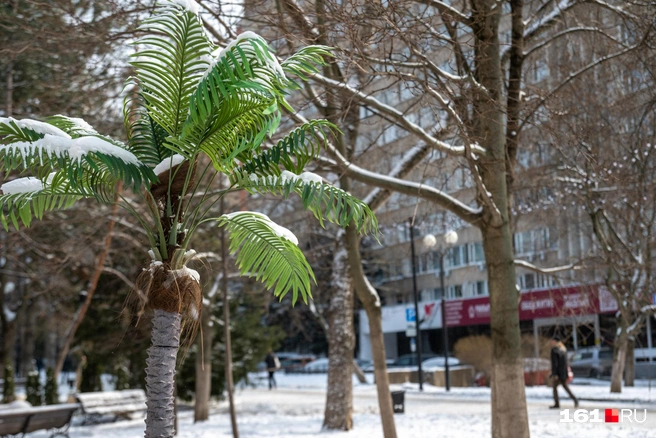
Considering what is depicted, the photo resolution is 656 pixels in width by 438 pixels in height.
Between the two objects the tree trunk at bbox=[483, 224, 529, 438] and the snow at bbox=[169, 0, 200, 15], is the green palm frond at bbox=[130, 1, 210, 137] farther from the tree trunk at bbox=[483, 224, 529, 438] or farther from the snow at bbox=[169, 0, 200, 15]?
the tree trunk at bbox=[483, 224, 529, 438]

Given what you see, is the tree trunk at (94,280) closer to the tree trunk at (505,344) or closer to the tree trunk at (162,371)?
the tree trunk at (505,344)

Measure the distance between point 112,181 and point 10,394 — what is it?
60.5 ft

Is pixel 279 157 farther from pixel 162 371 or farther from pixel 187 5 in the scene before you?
pixel 162 371

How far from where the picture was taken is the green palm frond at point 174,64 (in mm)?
5422

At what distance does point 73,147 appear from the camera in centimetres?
→ 512

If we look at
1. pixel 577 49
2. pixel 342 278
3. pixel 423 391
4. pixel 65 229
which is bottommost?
pixel 423 391

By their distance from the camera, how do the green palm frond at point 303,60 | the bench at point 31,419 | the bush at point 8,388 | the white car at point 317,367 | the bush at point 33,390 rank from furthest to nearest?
1. the white car at point 317,367
2. the bush at point 8,388
3. the bush at point 33,390
4. the bench at point 31,419
5. the green palm frond at point 303,60

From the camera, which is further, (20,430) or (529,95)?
(20,430)

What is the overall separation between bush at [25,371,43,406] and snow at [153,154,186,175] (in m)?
16.8

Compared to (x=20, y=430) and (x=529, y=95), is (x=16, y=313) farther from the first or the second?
(x=529, y=95)

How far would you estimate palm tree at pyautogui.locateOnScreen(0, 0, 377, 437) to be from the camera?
5.14 metres

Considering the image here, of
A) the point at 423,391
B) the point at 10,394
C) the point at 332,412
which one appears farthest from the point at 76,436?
the point at 423,391

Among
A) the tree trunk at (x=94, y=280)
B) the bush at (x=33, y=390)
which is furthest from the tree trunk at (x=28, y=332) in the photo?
the tree trunk at (x=94, y=280)

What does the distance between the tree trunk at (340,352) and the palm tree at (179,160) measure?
27.7ft
